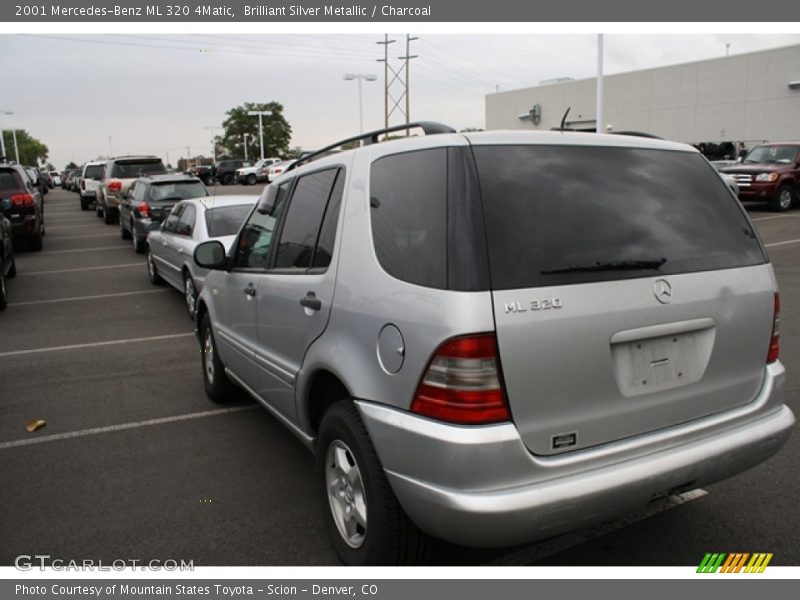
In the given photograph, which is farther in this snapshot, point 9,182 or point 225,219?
point 9,182

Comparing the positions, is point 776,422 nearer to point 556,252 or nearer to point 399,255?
point 556,252

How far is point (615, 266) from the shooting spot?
2600mm

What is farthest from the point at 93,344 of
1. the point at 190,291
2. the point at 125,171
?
the point at 125,171

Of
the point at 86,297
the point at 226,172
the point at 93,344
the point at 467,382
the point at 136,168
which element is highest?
the point at 226,172

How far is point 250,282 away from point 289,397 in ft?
2.89

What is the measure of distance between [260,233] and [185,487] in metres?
1.58

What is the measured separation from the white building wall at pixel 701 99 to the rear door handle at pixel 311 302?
40.4 meters

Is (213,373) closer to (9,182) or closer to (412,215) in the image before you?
(412,215)

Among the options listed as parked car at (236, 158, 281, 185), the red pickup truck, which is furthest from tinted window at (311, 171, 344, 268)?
parked car at (236, 158, 281, 185)

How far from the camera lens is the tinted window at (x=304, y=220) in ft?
11.1

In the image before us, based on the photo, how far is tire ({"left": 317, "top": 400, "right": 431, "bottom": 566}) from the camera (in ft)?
8.80

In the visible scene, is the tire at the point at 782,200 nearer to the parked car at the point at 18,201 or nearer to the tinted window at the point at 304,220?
the parked car at the point at 18,201

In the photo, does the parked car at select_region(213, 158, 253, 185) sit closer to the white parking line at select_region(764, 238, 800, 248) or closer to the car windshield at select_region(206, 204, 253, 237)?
the white parking line at select_region(764, 238, 800, 248)

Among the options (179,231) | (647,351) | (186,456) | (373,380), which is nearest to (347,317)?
(373,380)
